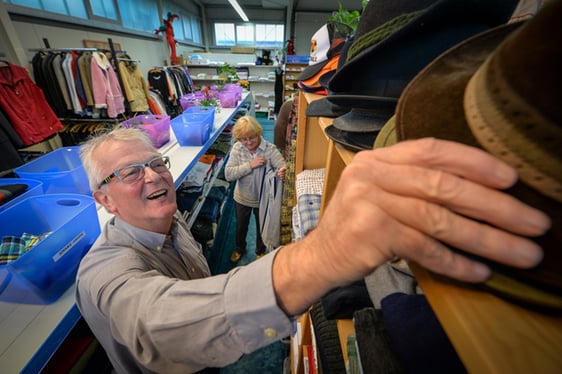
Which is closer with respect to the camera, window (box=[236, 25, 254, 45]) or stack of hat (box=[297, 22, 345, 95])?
stack of hat (box=[297, 22, 345, 95])

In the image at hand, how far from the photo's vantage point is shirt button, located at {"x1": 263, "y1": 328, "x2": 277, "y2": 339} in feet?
1.32

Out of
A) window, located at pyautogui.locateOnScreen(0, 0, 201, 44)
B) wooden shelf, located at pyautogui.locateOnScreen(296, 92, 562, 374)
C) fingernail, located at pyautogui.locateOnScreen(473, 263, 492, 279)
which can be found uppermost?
window, located at pyautogui.locateOnScreen(0, 0, 201, 44)

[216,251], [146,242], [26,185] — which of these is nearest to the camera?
[146,242]

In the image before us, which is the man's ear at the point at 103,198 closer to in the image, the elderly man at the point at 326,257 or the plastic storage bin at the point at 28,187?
the elderly man at the point at 326,257

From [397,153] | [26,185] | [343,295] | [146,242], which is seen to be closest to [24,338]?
[146,242]

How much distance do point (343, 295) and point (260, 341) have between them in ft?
0.94

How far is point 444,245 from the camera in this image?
229 mm

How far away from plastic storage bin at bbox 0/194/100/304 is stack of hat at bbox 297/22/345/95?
1.09 meters

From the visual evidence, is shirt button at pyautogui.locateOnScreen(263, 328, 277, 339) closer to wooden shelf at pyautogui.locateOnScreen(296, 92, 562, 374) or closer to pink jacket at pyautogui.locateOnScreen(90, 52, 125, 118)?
wooden shelf at pyautogui.locateOnScreen(296, 92, 562, 374)

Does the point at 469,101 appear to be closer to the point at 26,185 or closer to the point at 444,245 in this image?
the point at 444,245

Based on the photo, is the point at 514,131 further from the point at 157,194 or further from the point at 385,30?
the point at 157,194

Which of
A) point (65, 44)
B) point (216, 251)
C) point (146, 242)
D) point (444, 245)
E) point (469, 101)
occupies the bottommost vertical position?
point (216, 251)

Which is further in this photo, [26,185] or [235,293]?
[26,185]

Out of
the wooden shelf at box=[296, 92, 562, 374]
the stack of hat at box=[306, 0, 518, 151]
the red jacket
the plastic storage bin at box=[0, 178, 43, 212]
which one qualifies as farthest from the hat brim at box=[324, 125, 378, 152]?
the red jacket
